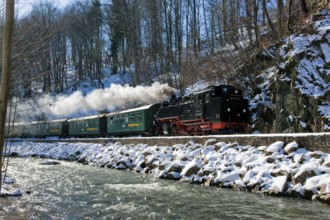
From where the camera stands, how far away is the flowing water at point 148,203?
8.66 meters

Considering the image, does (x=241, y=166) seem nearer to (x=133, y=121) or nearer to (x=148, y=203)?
(x=148, y=203)

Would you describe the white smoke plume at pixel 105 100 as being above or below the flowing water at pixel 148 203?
above

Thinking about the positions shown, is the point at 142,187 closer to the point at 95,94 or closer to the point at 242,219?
the point at 242,219

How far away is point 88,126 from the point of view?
36.5 metres

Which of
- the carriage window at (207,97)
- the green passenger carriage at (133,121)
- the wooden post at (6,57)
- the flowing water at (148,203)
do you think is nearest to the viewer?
the wooden post at (6,57)

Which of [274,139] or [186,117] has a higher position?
[186,117]

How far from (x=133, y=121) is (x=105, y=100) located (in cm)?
1302

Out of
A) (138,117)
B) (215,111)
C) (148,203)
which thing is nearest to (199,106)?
(215,111)

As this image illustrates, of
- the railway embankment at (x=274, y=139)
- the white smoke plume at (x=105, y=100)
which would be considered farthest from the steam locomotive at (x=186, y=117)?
the white smoke plume at (x=105, y=100)

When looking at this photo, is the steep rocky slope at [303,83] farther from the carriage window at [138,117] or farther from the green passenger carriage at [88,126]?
the green passenger carriage at [88,126]

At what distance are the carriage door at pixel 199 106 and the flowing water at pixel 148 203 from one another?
21.8 feet

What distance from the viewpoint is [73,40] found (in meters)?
61.8

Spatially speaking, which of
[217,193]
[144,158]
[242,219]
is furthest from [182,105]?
[242,219]

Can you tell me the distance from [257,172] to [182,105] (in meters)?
10.7
